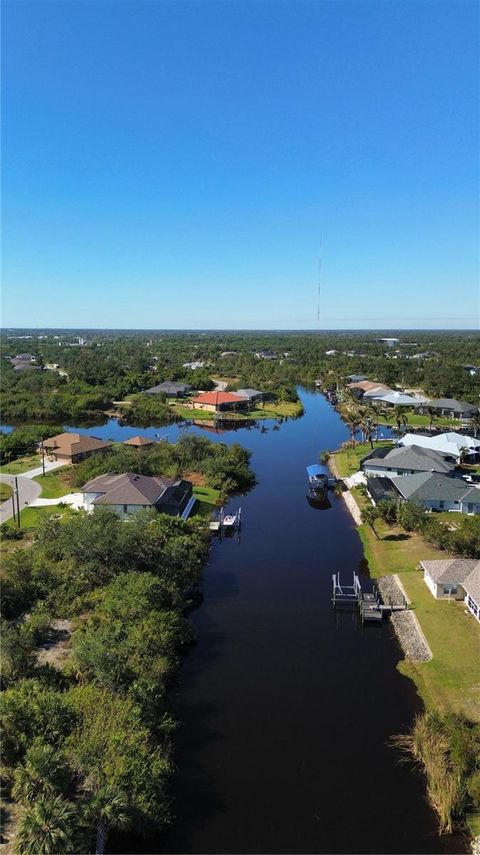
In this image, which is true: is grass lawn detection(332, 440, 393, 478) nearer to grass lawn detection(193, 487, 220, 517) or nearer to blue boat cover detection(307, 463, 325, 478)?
blue boat cover detection(307, 463, 325, 478)

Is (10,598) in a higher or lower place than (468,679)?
higher

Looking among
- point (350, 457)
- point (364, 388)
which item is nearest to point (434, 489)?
point (350, 457)

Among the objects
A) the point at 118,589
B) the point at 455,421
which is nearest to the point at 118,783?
the point at 118,589

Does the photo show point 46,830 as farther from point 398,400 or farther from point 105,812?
point 398,400

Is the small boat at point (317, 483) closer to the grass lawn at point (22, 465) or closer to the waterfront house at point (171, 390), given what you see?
the grass lawn at point (22, 465)

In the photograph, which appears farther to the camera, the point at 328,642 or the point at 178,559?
the point at 178,559

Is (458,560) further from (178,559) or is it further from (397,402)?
(397,402)

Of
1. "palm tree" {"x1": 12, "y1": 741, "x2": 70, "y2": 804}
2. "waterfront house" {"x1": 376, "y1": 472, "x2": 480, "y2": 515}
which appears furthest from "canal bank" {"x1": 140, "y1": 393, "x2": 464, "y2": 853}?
"waterfront house" {"x1": 376, "y1": 472, "x2": 480, "y2": 515}
